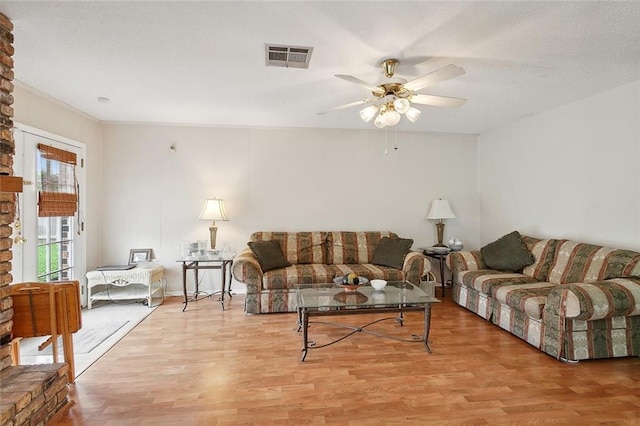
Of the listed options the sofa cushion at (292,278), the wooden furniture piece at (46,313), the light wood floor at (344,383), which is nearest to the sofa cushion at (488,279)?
the light wood floor at (344,383)

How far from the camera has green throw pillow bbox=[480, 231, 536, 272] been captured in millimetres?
3871

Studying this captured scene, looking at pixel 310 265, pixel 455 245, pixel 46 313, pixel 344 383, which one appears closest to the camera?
pixel 46 313

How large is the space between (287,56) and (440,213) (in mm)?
3368

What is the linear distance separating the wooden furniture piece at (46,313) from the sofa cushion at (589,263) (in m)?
4.38

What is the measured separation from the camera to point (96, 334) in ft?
10.8

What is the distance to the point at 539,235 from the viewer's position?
13.7ft

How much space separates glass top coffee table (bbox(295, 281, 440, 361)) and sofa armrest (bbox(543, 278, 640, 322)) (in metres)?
0.98

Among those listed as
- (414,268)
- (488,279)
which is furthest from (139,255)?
(488,279)

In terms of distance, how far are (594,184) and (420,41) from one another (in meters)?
2.64

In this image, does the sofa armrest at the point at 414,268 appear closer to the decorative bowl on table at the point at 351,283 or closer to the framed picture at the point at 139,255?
the decorative bowl on table at the point at 351,283

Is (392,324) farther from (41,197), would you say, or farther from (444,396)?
(41,197)

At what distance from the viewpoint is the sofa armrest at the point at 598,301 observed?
255cm

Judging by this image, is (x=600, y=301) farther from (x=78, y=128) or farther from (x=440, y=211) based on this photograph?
(x=78, y=128)

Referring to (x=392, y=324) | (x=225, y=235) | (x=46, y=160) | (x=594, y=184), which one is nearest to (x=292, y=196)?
(x=225, y=235)
